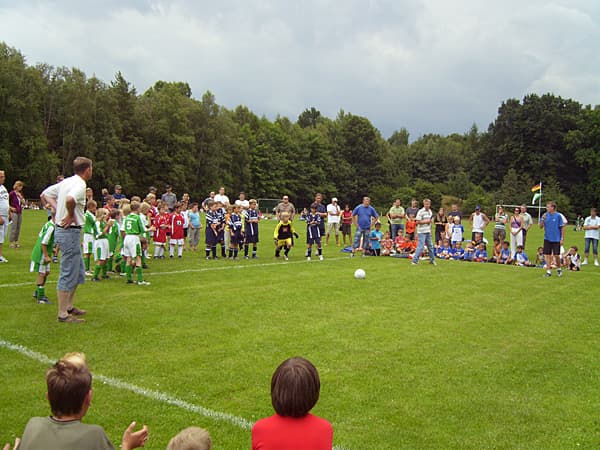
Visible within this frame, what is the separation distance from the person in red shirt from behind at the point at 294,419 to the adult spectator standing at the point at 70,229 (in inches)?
229

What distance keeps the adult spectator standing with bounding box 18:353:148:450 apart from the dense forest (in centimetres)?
4963

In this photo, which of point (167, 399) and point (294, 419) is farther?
point (167, 399)

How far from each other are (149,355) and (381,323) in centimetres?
379

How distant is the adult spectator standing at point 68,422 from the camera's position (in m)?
2.45

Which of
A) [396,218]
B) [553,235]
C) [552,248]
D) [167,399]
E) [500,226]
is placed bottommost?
[167,399]

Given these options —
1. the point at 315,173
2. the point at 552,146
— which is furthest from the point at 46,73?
the point at 552,146

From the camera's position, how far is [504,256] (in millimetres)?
19016

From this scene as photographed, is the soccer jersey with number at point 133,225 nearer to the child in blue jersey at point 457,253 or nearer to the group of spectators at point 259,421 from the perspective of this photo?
the group of spectators at point 259,421

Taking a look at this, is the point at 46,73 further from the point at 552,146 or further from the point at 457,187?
the point at 552,146

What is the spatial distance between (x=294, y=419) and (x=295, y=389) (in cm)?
17

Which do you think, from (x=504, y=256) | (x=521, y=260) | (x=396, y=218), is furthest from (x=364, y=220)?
(x=521, y=260)

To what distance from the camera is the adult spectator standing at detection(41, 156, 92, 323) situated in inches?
290

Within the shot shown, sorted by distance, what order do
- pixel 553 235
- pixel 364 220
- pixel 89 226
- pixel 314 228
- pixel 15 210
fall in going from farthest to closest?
pixel 364 220 < pixel 314 228 < pixel 15 210 < pixel 553 235 < pixel 89 226

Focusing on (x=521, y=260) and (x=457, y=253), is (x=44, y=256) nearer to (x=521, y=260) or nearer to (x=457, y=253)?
(x=457, y=253)
